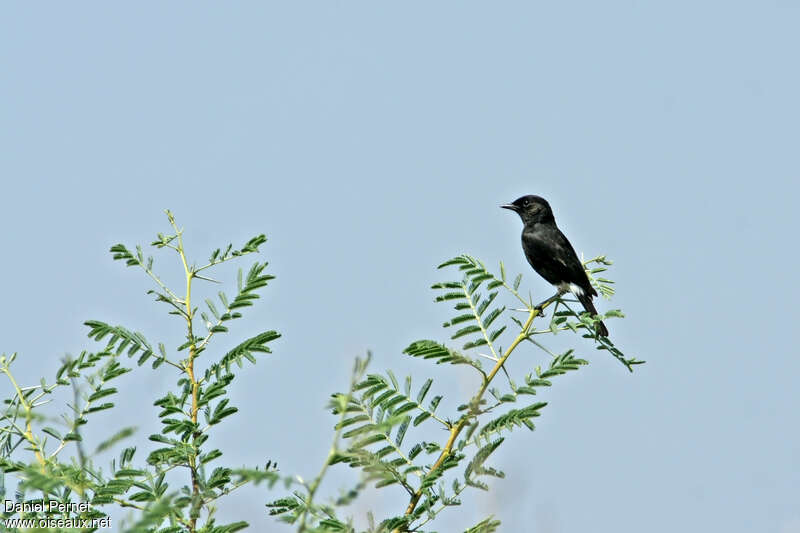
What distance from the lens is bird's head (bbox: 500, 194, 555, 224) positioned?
521 inches

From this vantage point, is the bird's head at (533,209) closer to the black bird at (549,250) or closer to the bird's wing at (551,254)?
the black bird at (549,250)

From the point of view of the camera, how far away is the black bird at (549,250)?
11688mm

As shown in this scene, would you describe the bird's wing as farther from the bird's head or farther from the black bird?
the bird's head

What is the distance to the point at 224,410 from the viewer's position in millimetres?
4227

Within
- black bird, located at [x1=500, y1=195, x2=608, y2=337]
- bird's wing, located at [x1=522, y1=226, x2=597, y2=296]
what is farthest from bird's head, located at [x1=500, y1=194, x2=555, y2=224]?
bird's wing, located at [x1=522, y1=226, x2=597, y2=296]

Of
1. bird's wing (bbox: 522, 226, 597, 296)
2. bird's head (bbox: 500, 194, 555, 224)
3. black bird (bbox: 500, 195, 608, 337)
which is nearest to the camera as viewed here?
black bird (bbox: 500, 195, 608, 337)

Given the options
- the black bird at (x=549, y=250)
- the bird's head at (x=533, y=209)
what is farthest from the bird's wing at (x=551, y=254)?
the bird's head at (x=533, y=209)

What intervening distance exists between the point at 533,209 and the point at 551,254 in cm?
120

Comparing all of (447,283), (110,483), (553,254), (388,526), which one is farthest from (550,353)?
(553,254)

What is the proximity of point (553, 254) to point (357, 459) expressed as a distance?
8.76m

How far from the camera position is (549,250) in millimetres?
12391

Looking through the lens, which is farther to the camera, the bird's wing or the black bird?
the bird's wing

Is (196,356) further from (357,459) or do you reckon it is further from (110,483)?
(357,459)

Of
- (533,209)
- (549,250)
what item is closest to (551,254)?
(549,250)
